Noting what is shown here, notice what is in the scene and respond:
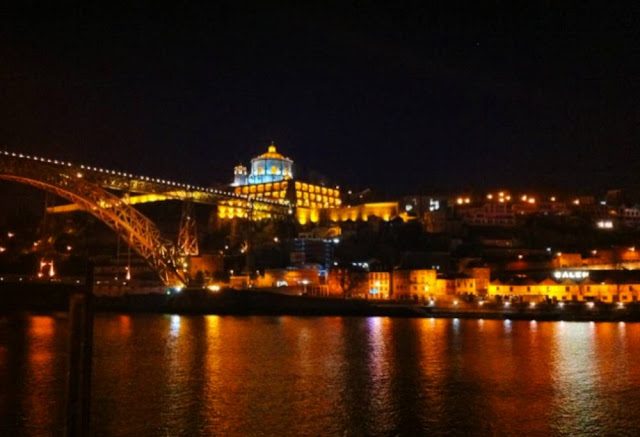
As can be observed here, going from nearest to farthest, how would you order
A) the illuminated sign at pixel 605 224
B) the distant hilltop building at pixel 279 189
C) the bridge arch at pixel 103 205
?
the bridge arch at pixel 103 205
the illuminated sign at pixel 605 224
the distant hilltop building at pixel 279 189

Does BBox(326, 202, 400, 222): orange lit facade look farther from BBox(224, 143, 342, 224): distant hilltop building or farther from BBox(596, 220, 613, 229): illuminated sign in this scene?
BBox(596, 220, 613, 229): illuminated sign

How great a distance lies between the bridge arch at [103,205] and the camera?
84.2 ft

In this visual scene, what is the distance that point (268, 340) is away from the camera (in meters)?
18.2

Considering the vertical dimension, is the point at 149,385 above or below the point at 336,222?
below

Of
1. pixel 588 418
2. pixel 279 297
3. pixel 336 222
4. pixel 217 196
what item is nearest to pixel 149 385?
pixel 588 418

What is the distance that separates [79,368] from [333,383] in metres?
7.77

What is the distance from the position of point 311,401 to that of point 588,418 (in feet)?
13.2

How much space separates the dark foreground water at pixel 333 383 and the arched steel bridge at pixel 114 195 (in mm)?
7953

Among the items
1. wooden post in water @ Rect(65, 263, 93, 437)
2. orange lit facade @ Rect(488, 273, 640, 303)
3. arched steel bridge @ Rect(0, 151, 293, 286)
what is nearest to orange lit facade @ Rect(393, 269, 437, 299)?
orange lit facade @ Rect(488, 273, 640, 303)

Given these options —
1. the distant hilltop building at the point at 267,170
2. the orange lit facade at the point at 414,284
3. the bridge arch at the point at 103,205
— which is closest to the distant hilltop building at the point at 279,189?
the distant hilltop building at the point at 267,170

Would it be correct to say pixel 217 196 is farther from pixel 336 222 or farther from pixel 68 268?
pixel 336 222

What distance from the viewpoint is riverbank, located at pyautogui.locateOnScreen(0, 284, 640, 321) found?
27703mm

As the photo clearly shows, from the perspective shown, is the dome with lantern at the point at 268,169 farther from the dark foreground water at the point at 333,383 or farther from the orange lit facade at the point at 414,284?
the dark foreground water at the point at 333,383

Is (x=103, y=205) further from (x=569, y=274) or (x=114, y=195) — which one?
(x=569, y=274)
